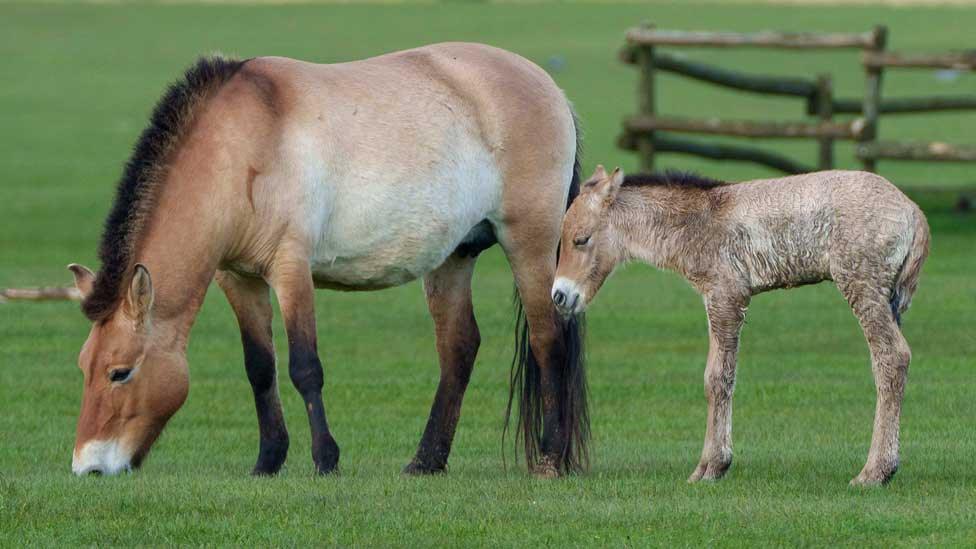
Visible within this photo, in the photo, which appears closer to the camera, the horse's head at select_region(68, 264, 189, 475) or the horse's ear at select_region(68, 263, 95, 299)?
the horse's head at select_region(68, 264, 189, 475)

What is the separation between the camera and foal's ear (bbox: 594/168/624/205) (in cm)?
860

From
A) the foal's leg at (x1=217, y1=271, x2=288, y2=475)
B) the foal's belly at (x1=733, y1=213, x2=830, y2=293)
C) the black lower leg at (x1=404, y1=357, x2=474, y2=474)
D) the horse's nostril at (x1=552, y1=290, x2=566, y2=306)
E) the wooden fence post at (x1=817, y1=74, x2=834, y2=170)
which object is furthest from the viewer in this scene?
the wooden fence post at (x1=817, y1=74, x2=834, y2=170)

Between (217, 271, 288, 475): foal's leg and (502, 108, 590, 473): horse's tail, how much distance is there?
1324 mm

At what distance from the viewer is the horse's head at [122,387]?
332 inches

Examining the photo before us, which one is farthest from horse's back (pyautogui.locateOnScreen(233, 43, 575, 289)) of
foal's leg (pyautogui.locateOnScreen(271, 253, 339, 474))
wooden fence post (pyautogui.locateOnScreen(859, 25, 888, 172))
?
wooden fence post (pyautogui.locateOnScreen(859, 25, 888, 172))

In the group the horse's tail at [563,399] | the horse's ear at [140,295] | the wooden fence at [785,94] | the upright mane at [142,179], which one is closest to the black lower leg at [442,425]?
the horse's tail at [563,399]

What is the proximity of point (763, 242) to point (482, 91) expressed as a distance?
6.65 feet

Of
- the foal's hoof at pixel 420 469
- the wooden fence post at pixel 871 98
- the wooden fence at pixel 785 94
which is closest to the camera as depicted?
the foal's hoof at pixel 420 469

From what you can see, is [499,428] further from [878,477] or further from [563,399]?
[878,477]

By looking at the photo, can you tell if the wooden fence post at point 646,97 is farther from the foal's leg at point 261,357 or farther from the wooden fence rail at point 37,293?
the foal's leg at point 261,357

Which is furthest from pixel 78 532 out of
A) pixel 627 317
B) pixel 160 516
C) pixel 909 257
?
pixel 627 317

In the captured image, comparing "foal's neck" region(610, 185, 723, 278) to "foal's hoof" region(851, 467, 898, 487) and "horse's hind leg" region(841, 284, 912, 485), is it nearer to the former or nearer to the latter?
"horse's hind leg" region(841, 284, 912, 485)

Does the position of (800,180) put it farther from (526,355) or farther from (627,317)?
(627,317)

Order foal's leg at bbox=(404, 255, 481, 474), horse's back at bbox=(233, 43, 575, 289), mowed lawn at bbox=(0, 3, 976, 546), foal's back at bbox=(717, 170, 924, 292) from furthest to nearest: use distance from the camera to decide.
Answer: foal's leg at bbox=(404, 255, 481, 474) < horse's back at bbox=(233, 43, 575, 289) < foal's back at bbox=(717, 170, 924, 292) < mowed lawn at bbox=(0, 3, 976, 546)
